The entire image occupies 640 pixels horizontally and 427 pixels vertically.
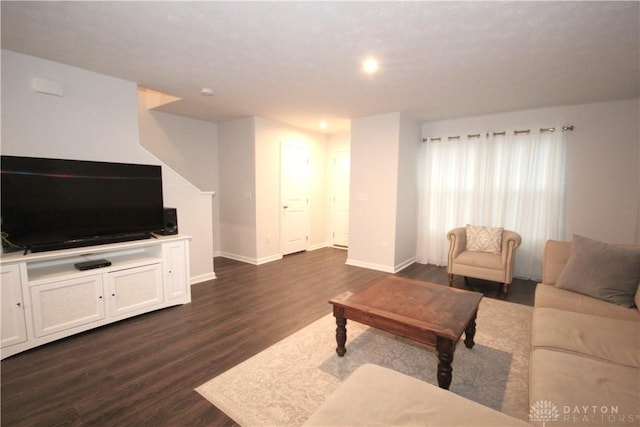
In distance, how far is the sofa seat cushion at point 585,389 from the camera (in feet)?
3.76

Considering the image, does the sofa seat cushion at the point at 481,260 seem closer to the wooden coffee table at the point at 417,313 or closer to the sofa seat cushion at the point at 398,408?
the wooden coffee table at the point at 417,313

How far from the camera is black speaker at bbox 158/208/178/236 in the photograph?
10.9 feet

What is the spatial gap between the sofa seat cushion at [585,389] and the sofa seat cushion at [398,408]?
0.27 metres

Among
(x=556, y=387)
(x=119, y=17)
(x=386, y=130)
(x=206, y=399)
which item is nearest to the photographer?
(x=556, y=387)

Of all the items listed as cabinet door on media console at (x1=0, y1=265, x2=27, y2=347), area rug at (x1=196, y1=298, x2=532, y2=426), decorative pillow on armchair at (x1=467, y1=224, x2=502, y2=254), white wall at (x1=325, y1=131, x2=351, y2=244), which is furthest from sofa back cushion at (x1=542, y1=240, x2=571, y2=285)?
cabinet door on media console at (x1=0, y1=265, x2=27, y2=347)

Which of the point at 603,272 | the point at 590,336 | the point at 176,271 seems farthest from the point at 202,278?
the point at 603,272

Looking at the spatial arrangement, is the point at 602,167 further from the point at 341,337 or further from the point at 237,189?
the point at 237,189

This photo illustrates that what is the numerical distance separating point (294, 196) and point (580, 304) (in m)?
4.28

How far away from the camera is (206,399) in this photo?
180 cm

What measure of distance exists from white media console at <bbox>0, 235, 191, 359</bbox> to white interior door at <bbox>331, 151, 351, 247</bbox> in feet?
11.9

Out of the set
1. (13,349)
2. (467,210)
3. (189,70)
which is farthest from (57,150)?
(467,210)

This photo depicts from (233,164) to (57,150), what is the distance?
2.57 m

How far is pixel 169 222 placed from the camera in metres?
3.35

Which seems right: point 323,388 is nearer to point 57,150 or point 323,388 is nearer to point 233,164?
point 57,150
